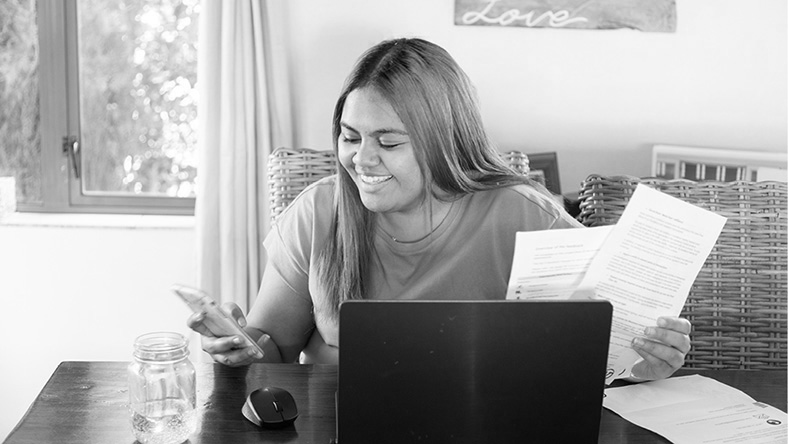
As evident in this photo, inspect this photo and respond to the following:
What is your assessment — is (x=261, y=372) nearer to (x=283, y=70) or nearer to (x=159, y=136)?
(x=283, y=70)

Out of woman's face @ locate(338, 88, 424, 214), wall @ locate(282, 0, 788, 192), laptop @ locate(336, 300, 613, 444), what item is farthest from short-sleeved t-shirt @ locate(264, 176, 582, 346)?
wall @ locate(282, 0, 788, 192)

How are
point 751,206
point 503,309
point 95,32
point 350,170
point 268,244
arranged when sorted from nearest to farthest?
point 503,309 < point 350,170 < point 268,244 < point 751,206 < point 95,32

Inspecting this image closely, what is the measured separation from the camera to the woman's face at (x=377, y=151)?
153cm

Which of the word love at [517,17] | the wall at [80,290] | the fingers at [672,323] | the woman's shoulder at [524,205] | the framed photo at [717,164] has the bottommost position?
the wall at [80,290]

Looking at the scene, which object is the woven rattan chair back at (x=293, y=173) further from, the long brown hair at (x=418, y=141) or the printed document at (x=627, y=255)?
the printed document at (x=627, y=255)

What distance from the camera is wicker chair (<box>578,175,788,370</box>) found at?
198 cm

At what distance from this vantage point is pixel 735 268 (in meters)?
2.02

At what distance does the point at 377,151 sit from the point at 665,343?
584 mm

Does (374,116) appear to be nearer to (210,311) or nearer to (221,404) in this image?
(210,311)

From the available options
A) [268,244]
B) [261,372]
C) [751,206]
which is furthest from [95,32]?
[751,206]

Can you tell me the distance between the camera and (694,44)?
272 cm

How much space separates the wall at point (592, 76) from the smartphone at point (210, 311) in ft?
4.60

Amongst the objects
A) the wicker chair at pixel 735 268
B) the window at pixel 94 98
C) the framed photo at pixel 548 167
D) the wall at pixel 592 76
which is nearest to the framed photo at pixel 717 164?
the wall at pixel 592 76

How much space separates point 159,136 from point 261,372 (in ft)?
5.50
